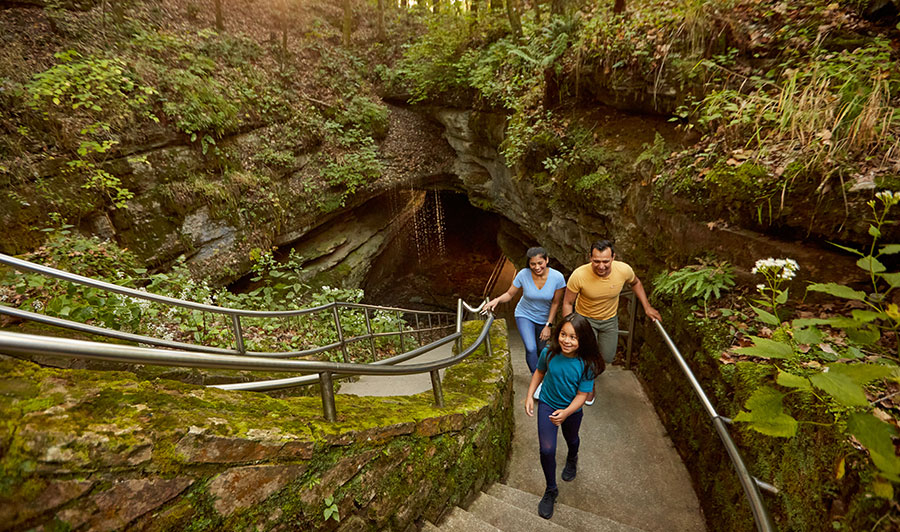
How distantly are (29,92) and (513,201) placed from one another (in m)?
9.51

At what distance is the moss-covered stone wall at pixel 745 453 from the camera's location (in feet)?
5.55

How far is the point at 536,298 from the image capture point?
3.98 meters

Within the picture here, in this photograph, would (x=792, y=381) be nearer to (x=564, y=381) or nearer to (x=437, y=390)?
(x=564, y=381)

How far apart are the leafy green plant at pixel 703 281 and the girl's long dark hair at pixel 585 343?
5.09 ft

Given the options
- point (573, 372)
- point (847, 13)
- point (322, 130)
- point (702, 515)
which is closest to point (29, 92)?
point (322, 130)

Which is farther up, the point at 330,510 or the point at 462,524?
the point at 330,510

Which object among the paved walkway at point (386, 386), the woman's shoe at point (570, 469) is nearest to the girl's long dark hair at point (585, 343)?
the woman's shoe at point (570, 469)

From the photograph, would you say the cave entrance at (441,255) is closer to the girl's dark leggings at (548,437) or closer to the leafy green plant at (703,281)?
A: the leafy green plant at (703,281)

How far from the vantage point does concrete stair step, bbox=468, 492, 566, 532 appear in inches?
108

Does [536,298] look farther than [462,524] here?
Yes

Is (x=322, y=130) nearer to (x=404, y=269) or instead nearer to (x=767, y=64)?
(x=404, y=269)

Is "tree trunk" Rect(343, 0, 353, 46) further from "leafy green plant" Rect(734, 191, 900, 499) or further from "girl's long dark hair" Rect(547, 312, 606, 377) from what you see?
"leafy green plant" Rect(734, 191, 900, 499)

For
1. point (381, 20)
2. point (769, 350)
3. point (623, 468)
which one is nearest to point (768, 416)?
point (769, 350)

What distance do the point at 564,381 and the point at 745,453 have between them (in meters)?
1.21
